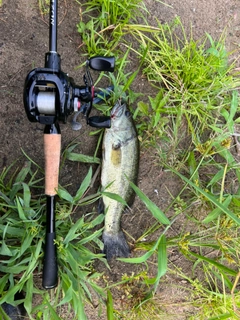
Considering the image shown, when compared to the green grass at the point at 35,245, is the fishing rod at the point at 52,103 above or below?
above

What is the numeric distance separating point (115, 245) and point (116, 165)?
1.80ft

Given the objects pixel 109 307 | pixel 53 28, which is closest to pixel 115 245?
pixel 109 307

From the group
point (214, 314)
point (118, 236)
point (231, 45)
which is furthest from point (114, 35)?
point (214, 314)

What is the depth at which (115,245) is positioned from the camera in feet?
7.68

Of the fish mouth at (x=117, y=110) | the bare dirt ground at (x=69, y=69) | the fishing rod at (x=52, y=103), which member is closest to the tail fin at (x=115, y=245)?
the bare dirt ground at (x=69, y=69)

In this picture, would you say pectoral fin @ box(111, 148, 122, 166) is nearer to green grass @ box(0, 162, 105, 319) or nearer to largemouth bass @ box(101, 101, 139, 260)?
largemouth bass @ box(101, 101, 139, 260)

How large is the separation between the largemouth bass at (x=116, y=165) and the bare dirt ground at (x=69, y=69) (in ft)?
0.53

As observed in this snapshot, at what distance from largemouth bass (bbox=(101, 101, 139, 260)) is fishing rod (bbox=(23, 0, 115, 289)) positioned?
0.85 feet

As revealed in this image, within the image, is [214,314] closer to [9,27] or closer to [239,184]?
[239,184]

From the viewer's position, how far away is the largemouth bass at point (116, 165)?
7.62 ft

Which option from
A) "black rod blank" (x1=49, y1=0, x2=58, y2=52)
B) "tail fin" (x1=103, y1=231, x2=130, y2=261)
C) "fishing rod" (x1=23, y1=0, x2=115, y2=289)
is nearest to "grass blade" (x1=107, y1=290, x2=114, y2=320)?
"tail fin" (x1=103, y1=231, x2=130, y2=261)

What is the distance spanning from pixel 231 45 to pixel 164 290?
194 centimetres

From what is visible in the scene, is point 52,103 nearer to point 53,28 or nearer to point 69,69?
point 53,28

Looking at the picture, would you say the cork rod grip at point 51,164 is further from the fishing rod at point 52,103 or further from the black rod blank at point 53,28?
the black rod blank at point 53,28
